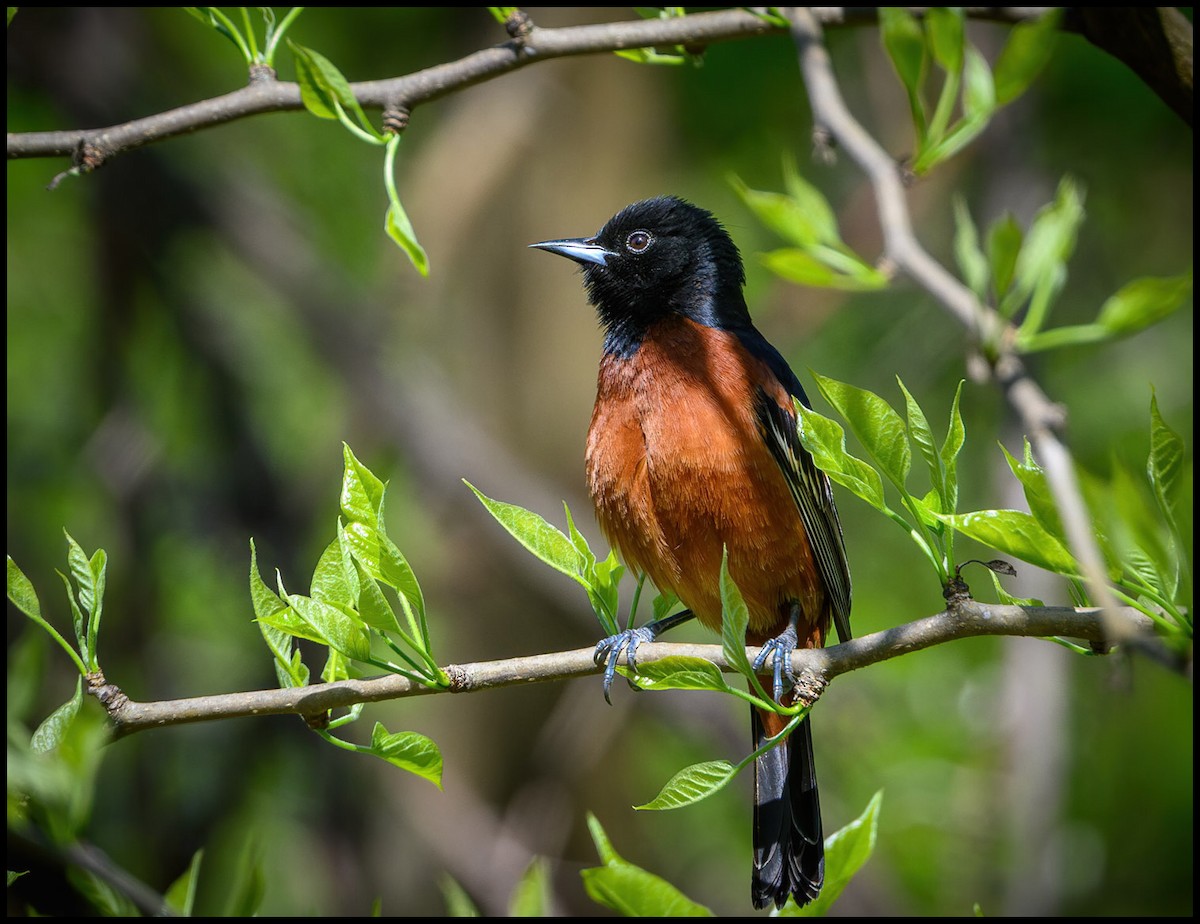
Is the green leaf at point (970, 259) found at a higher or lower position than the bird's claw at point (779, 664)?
higher

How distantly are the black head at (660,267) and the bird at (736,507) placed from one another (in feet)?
→ 0.54

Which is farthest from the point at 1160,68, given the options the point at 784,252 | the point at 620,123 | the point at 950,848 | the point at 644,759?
the point at 644,759

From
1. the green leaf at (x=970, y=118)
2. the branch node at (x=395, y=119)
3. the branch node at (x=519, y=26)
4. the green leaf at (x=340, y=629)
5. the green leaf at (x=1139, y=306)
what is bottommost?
the green leaf at (x=340, y=629)

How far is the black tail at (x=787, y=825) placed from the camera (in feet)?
10.9

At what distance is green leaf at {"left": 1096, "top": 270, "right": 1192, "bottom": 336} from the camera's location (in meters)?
1.45

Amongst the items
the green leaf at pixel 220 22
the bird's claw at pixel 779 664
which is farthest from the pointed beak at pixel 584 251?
the green leaf at pixel 220 22

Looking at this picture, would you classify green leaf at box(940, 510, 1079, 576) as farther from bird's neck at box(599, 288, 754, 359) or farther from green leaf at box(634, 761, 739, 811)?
bird's neck at box(599, 288, 754, 359)

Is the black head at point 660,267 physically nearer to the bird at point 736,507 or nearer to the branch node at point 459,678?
the bird at point 736,507

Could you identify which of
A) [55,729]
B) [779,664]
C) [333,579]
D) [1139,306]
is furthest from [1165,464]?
[55,729]

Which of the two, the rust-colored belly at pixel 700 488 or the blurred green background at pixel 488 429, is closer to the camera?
the rust-colored belly at pixel 700 488

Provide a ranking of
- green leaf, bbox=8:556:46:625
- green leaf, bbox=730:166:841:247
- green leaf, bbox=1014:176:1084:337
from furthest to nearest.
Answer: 1. green leaf, bbox=8:556:46:625
2. green leaf, bbox=730:166:841:247
3. green leaf, bbox=1014:176:1084:337

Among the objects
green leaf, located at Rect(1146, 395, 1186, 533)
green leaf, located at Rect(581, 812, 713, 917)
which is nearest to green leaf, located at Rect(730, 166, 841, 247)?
green leaf, located at Rect(1146, 395, 1186, 533)

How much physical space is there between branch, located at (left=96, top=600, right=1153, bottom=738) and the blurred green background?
10.1ft

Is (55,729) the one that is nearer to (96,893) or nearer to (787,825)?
(96,893)
